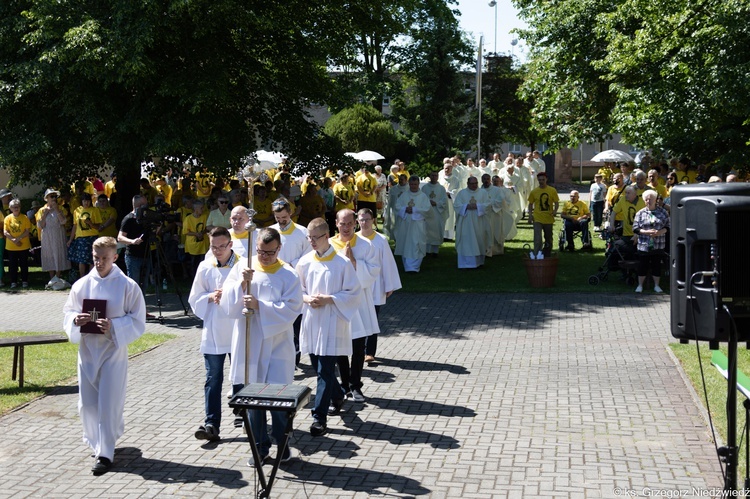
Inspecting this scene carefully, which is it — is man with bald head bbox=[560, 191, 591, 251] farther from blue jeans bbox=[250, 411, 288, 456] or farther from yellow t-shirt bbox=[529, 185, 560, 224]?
blue jeans bbox=[250, 411, 288, 456]

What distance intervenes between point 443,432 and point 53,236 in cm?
1318

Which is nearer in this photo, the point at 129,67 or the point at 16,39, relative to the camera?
the point at 129,67

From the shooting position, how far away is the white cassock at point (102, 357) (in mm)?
7992

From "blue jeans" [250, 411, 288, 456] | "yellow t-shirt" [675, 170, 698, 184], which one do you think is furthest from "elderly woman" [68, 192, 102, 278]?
"yellow t-shirt" [675, 170, 698, 184]

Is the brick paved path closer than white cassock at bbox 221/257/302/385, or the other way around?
the brick paved path

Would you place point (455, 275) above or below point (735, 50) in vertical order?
below

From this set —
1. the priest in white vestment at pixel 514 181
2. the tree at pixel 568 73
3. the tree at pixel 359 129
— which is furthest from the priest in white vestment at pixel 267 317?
the tree at pixel 359 129

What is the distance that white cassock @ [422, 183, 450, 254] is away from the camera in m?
22.1

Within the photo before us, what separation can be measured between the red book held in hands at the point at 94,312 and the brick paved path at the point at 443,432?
1.19m

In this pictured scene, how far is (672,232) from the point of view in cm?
599

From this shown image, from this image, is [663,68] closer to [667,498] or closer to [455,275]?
[455,275]

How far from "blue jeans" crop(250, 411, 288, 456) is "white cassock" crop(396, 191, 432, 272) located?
12679 millimetres

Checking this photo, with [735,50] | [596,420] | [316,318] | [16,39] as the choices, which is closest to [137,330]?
[316,318]

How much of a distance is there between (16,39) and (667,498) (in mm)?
15496
